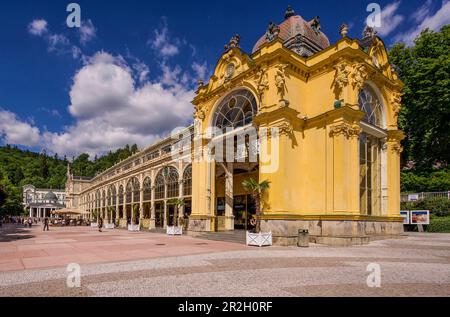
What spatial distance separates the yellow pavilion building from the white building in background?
98548 mm

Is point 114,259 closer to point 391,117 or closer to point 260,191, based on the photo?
point 260,191

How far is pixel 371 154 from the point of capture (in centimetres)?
2331

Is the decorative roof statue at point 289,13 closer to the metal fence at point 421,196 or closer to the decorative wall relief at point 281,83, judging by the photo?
the decorative wall relief at point 281,83

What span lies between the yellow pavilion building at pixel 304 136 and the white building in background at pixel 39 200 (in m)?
98.5

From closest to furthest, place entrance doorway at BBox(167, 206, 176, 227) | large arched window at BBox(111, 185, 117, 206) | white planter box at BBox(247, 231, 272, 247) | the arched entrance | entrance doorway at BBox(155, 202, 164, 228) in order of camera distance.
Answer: white planter box at BBox(247, 231, 272, 247) < the arched entrance < entrance doorway at BBox(167, 206, 176, 227) < entrance doorway at BBox(155, 202, 164, 228) < large arched window at BBox(111, 185, 117, 206)

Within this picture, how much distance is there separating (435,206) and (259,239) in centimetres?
2094

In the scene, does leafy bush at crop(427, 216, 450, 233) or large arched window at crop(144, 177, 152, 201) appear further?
large arched window at crop(144, 177, 152, 201)

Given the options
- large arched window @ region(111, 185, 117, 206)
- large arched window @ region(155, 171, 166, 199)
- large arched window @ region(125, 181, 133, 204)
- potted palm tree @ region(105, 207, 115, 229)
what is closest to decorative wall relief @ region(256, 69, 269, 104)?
large arched window @ region(155, 171, 166, 199)

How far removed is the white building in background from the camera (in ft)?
368

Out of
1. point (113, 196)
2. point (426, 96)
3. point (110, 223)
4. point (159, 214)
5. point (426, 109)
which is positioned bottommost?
point (110, 223)

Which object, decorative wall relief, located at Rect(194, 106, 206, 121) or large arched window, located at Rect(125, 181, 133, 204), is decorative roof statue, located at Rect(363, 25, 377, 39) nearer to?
decorative wall relief, located at Rect(194, 106, 206, 121)

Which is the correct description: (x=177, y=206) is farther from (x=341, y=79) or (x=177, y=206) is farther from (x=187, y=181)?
(x=341, y=79)

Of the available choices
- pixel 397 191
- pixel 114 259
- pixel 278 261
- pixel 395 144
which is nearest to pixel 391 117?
pixel 395 144

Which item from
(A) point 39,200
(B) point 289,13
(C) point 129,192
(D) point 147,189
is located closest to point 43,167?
(A) point 39,200
